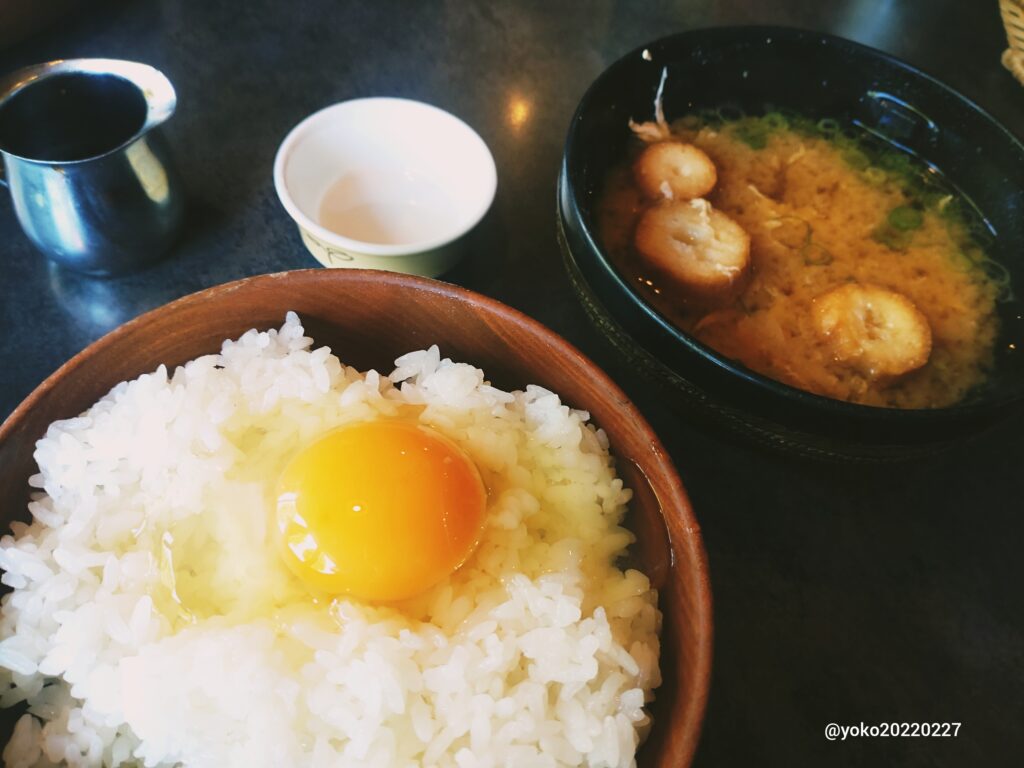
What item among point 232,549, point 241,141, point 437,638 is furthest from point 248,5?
point 437,638

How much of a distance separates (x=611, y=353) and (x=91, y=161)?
1.11 metres

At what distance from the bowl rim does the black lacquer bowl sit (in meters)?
0.23

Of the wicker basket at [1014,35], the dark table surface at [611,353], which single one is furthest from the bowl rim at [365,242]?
the wicker basket at [1014,35]

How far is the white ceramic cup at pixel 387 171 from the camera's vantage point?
1.81 meters

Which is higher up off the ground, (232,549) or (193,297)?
(193,297)

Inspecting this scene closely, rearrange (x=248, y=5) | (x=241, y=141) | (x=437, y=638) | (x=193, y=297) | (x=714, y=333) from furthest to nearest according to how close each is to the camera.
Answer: (x=248, y=5)
(x=241, y=141)
(x=714, y=333)
(x=193, y=297)
(x=437, y=638)

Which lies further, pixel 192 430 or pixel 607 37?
pixel 607 37

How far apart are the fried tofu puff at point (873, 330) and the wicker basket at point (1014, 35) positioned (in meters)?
1.37

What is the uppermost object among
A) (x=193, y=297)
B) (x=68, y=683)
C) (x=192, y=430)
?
(x=193, y=297)

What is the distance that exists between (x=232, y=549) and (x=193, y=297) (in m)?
0.40

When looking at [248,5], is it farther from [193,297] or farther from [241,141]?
[193,297]

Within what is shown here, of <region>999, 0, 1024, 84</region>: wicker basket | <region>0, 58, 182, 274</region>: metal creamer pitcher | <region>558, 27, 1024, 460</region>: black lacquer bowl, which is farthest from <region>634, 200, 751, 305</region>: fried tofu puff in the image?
<region>999, 0, 1024, 84</region>: wicker basket

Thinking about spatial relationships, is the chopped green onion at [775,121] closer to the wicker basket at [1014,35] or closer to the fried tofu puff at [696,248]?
the fried tofu puff at [696,248]

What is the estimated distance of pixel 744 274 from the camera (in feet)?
5.52
